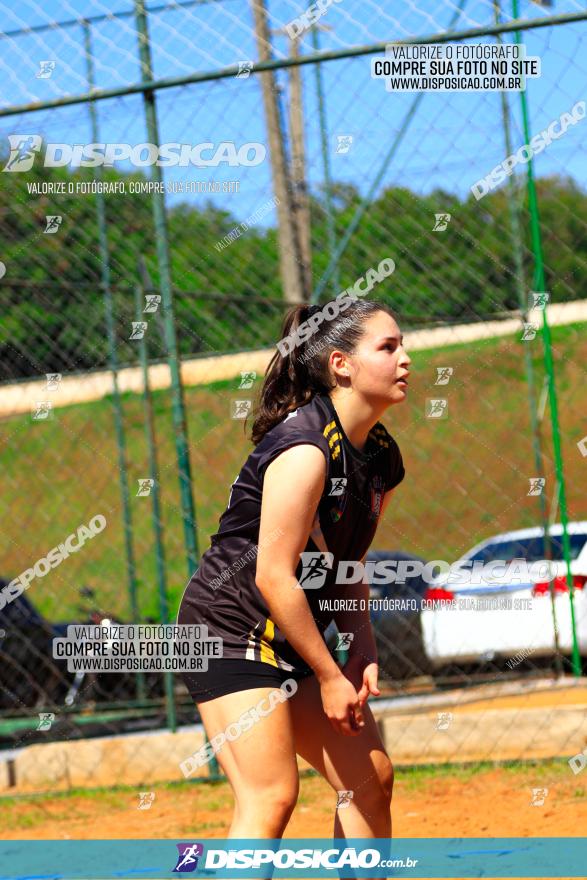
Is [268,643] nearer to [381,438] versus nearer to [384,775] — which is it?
[384,775]

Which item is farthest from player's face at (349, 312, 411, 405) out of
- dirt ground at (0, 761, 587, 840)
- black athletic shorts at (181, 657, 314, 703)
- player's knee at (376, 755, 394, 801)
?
dirt ground at (0, 761, 587, 840)

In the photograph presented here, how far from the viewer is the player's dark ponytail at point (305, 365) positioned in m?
3.47

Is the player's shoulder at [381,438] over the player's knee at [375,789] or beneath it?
over

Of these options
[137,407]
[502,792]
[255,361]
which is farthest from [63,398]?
[502,792]

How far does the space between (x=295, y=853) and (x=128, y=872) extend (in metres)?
0.71

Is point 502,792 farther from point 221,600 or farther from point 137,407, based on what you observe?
point 137,407

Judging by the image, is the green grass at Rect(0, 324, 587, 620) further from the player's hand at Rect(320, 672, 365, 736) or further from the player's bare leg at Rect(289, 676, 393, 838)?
the player's hand at Rect(320, 672, 365, 736)

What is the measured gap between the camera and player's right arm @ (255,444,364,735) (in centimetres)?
309

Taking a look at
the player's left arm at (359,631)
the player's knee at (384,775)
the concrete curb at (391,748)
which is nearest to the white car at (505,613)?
the concrete curb at (391,748)

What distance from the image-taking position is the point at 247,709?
321cm

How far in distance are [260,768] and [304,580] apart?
55 cm

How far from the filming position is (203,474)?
41.9 feet

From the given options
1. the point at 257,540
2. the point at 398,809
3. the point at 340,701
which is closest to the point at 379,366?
the point at 257,540

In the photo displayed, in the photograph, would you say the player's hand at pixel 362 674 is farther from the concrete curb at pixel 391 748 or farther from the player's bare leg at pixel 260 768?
the concrete curb at pixel 391 748
